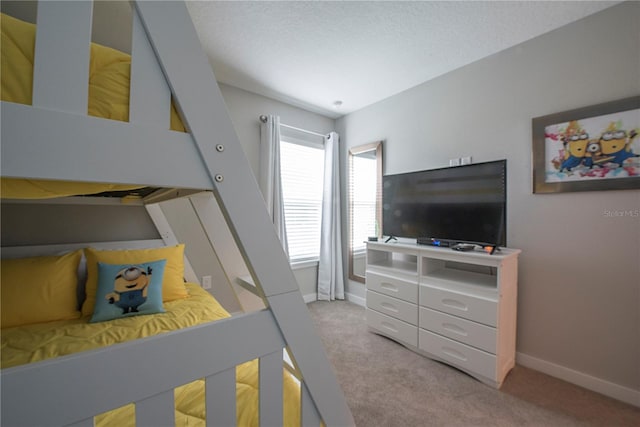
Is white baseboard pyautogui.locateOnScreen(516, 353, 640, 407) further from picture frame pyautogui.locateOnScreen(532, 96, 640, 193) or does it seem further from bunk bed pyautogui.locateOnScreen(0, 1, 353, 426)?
bunk bed pyautogui.locateOnScreen(0, 1, 353, 426)

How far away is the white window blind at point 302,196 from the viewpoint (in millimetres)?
3072

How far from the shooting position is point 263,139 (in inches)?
110

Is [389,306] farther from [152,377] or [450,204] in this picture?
[152,377]

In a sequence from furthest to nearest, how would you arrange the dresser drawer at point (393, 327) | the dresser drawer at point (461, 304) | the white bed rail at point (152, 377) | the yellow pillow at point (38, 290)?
the dresser drawer at point (393, 327) → the dresser drawer at point (461, 304) → the yellow pillow at point (38, 290) → the white bed rail at point (152, 377)

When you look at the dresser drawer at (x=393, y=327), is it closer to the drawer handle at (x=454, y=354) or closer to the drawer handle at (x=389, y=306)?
the drawer handle at (x=389, y=306)

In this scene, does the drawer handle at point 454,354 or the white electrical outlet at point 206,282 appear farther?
the white electrical outlet at point 206,282

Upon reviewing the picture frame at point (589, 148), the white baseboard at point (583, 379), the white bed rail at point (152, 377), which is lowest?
Answer: the white baseboard at point (583, 379)

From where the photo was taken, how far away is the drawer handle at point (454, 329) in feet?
5.90

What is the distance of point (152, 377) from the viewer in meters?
0.46

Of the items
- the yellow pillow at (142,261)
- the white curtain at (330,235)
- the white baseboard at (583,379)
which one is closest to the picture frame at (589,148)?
the white baseboard at (583,379)

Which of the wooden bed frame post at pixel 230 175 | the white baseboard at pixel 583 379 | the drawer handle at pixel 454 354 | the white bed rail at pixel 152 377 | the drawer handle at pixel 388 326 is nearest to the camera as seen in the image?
the white bed rail at pixel 152 377

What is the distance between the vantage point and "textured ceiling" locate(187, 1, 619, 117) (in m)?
1.63

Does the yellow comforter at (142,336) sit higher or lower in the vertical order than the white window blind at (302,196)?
lower

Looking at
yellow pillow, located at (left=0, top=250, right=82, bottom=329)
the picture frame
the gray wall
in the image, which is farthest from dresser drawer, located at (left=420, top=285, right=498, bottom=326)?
yellow pillow, located at (left=0, top=250, right=82, bottom=329)
